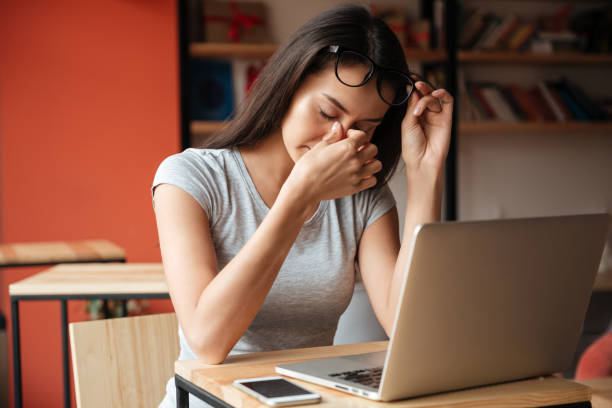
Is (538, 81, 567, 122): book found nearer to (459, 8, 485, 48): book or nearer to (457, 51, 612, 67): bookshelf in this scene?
(457, 51, 612, 67): bookshelf

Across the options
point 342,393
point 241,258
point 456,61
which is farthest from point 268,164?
point 456,61

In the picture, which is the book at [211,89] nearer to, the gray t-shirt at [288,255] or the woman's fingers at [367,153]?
the gray t-shirt at [288,255]

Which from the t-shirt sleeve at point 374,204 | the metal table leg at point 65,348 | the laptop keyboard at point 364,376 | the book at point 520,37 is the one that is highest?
the book at point 520,37

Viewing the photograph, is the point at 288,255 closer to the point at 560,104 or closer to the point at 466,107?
the point at 466,107

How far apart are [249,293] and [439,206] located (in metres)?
0.48

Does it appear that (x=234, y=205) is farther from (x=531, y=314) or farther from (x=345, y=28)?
(x=531, y=314)

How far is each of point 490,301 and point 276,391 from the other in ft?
0.83

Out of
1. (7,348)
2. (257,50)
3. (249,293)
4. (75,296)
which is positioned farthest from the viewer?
(257,50)

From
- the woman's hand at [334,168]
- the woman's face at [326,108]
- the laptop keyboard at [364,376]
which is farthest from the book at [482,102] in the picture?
the laptop keyboard at [364,376]

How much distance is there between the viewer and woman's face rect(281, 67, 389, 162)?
119cm

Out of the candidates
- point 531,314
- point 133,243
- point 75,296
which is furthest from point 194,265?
point 133,243

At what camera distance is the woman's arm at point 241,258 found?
957 mm

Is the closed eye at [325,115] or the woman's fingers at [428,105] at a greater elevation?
the woman's fingers at [428,105]

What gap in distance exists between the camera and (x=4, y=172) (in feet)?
10.5
